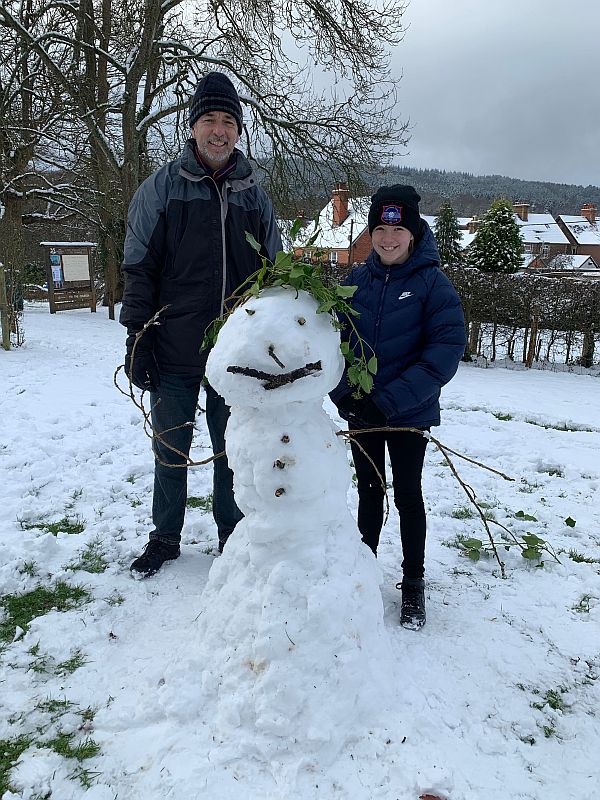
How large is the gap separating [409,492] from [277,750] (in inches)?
47.4

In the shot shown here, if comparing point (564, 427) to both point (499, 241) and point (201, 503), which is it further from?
point (499, 241)

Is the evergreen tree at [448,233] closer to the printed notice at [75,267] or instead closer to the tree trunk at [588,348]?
the tree trunk at [588,348]

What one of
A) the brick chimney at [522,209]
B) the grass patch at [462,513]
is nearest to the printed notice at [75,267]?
the grass patch at [462,513]

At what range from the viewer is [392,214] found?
2.38 metres

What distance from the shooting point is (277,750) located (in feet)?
5.99

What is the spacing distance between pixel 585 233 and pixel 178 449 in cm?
7442

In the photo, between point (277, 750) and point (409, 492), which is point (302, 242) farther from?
point (277, 750)

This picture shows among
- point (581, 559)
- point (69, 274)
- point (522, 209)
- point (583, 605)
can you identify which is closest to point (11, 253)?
point (69, 274)

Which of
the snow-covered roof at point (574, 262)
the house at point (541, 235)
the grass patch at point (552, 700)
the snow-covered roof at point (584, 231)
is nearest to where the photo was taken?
the grass patch at point (552, 700)

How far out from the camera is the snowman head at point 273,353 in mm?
1865

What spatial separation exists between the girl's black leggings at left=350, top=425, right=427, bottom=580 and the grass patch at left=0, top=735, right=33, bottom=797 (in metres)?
1.65

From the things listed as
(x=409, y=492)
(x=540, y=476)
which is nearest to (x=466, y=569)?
(x=409, y=492)

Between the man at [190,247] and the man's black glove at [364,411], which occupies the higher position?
the man at [190,247]

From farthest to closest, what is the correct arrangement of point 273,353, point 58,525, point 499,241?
point 499,241 < point 58,525 < point 273,353
